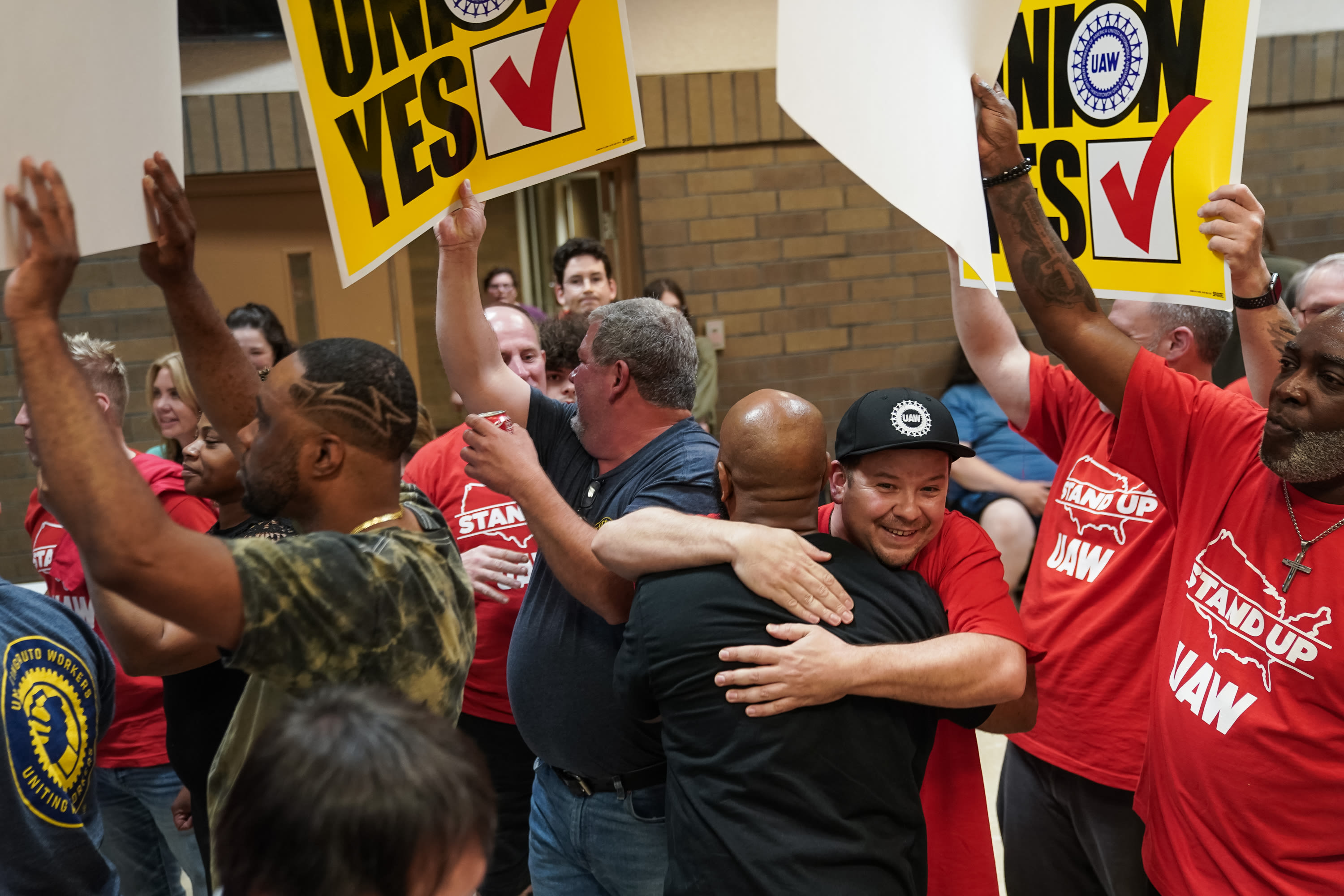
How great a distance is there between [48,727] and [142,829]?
4.55 ft

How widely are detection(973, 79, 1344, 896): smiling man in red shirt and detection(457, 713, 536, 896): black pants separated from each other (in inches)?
62.6

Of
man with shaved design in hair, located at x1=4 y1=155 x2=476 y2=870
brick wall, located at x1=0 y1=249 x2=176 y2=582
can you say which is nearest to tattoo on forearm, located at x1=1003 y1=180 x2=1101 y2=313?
man with shaved design in hair, located at x1=4 y1=155 x2=476 y2=870

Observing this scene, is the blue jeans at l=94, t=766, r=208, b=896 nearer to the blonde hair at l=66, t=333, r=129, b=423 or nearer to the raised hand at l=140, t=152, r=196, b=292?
the blonde hair at l=66, t=333, r=129, b=423

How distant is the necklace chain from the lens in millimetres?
1565

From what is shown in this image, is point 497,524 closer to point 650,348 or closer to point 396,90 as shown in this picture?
point 650,348

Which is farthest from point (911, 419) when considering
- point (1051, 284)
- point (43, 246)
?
point (43, 246)

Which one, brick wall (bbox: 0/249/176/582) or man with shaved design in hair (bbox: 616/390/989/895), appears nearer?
man with shaved design in hair (bbox: 616/390/989/895)

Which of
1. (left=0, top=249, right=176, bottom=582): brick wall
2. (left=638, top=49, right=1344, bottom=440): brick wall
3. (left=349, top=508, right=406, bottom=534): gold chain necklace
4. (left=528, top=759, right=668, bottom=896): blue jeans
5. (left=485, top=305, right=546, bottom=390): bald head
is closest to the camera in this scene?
(left=349, top=508, right=406, bottom=534): gold chain necklace

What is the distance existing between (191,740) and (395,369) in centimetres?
109

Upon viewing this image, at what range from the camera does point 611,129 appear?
1995 millimetres

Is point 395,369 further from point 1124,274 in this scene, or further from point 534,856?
point 1124,274

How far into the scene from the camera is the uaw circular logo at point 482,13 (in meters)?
1.91

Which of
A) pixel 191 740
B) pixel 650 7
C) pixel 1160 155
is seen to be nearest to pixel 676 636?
pixel 191 740

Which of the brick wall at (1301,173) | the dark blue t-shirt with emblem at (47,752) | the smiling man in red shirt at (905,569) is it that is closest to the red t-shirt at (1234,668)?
the smiling man in red shirt at (905,569)
